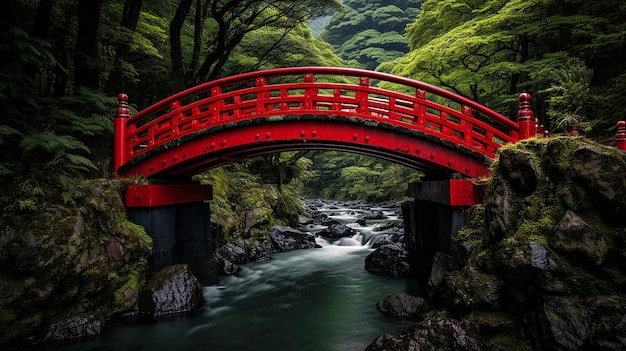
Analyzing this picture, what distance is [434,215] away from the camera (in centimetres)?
910

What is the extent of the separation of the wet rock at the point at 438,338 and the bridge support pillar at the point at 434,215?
2.56 meters

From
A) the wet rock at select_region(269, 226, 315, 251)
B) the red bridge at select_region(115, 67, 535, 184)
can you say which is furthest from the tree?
the wet rock at select_region(269, 226, 315, 251)

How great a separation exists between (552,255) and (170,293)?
7139 millimetres

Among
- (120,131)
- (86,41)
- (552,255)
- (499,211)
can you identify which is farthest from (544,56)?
(86,41)

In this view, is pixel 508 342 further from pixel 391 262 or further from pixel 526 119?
pixel 391 262

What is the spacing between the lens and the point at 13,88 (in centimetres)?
632

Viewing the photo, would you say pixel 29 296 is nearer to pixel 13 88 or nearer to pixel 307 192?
pixel 13 88

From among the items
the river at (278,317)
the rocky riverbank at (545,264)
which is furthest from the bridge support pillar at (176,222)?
the rocky riverbank at (545,264)

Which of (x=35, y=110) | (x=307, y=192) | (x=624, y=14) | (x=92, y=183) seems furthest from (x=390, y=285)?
(x=307, y=192)

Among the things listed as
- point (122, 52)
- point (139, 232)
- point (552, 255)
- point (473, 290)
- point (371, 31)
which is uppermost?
point (371, 31)

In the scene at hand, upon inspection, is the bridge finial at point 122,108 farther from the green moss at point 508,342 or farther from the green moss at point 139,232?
the green moss at point 508,342

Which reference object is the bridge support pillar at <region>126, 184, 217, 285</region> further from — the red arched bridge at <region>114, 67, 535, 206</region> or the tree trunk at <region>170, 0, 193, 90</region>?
the tree trunk at <region>170, 0, 193, 90</region>

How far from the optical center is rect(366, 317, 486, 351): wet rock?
4.74 meters

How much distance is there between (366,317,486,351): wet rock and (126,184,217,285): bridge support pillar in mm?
5711
